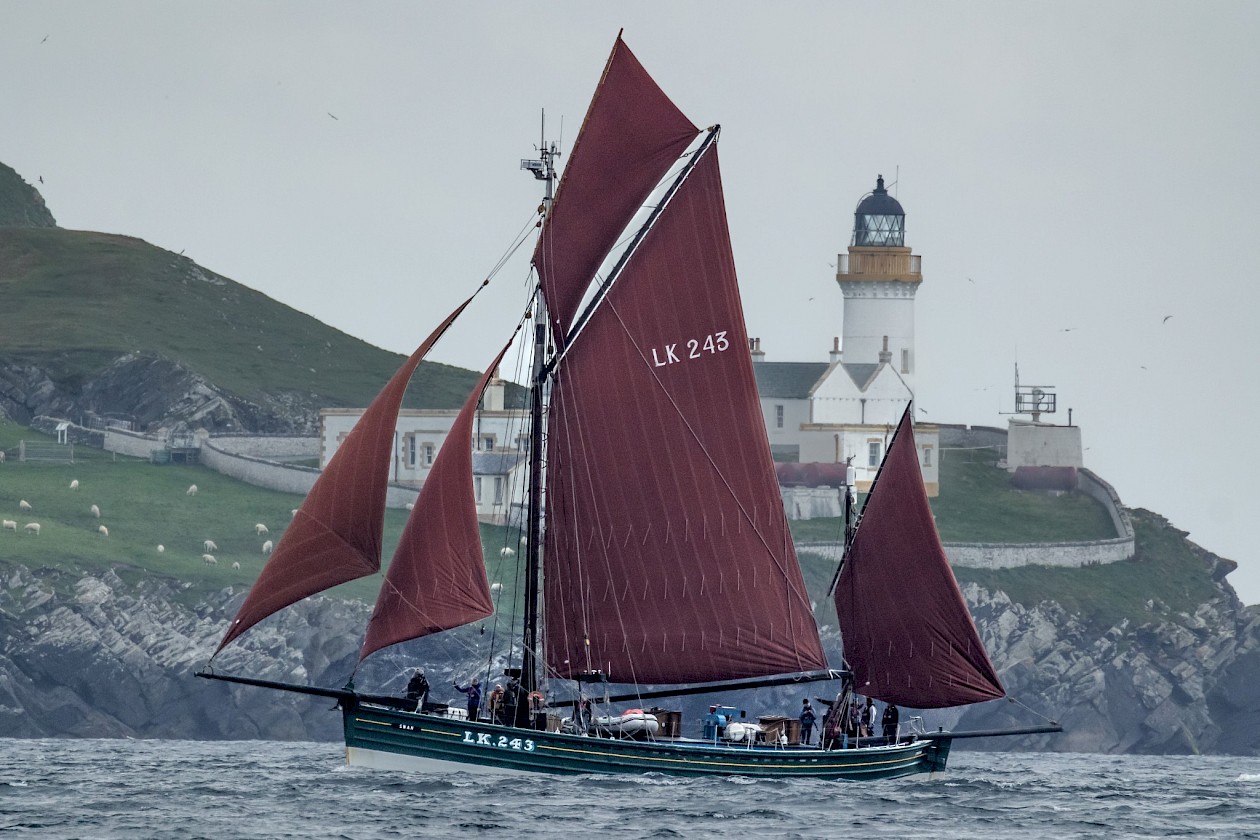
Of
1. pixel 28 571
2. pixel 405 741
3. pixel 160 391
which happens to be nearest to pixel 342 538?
pixel 405 741

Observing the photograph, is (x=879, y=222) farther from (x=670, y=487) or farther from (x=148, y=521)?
(x=670, y=487)

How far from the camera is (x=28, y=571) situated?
11181cm

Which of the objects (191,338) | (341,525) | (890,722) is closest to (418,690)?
(341,525)

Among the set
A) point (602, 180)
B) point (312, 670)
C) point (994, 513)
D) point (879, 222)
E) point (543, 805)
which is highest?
point (879, 222)

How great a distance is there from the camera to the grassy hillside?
174625 mm

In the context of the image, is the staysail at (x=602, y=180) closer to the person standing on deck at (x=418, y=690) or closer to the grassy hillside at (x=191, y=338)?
the person standing on deck at (x=418, y=690)

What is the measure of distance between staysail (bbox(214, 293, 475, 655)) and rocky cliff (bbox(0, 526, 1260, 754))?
42.8 metres

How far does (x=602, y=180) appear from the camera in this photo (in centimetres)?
6266

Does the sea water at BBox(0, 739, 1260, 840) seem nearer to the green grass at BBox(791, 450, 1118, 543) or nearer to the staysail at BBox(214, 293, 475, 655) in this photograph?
the staysail at BBox(214, 293, 475, 655)

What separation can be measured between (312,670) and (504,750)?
150 ft

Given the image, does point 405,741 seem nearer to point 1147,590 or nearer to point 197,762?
point 197,762

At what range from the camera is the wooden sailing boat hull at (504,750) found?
199ft

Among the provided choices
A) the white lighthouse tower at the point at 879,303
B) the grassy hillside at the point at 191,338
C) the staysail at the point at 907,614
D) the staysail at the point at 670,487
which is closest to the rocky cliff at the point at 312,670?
the white lighthouse tower at the point at 879,303

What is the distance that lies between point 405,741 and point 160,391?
112 metres
